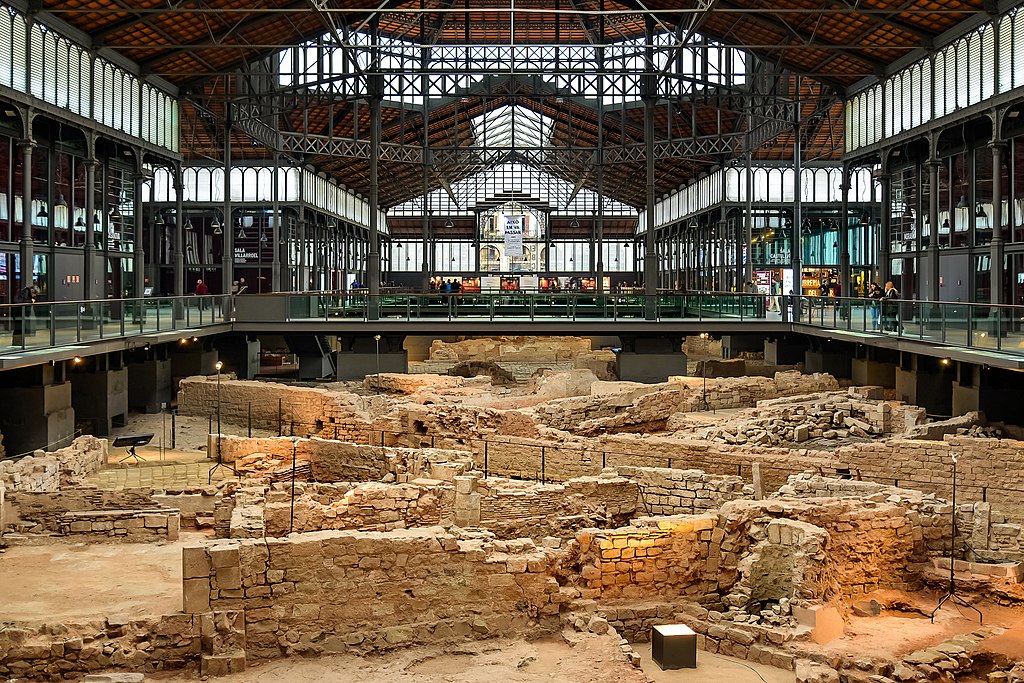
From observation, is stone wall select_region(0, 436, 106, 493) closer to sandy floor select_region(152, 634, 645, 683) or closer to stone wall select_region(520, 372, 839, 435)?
sandy floor select_region(152, 634, 645, 683)

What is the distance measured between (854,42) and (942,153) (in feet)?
14.0

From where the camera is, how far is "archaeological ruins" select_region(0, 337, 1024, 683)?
39.8 ft

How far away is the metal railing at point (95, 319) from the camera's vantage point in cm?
1991

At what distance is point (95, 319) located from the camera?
77.4ft

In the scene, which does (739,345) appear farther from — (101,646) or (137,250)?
(101,646)

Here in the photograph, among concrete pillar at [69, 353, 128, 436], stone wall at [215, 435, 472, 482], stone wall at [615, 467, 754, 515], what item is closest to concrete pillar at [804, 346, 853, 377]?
stone wall at [615, 467, 754, 515]

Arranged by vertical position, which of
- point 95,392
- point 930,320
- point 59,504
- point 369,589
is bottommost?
point 369,589

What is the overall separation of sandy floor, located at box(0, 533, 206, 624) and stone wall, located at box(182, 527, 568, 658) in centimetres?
100

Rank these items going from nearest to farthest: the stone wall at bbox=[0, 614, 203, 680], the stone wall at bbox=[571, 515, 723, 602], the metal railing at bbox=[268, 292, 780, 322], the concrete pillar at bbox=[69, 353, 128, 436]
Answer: the stone wall at bbox=[0, 614, 203, 680] < the stone wall at bbox=[571, 515, 723, 602] < the concrete pillar at bbox=[69, 353, 128, 436] < the metal railing at bbox=[268, 292, 780, 322]

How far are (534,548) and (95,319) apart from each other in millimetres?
14109

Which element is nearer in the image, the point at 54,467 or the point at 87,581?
the point at 87,581

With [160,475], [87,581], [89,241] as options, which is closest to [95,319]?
[160,475]

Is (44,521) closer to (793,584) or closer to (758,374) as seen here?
(793,584)

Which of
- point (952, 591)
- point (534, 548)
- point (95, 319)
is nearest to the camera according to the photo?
point (534, 548)
